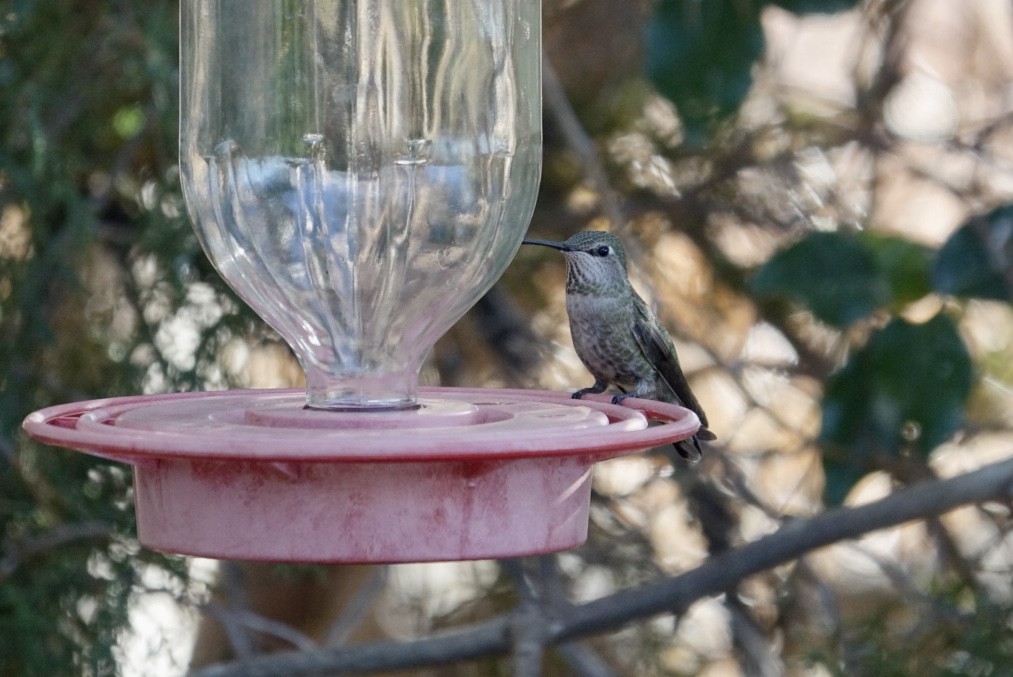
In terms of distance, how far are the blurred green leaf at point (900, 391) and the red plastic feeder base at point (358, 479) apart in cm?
138

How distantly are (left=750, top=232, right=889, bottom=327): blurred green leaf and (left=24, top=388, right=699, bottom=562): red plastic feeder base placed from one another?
4.59 ft

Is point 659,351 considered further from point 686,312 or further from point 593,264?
point 686,312

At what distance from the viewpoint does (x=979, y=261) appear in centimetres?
282

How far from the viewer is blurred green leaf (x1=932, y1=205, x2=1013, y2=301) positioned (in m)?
2.81

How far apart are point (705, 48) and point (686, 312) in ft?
4.19

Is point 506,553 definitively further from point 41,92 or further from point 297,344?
point 41,92

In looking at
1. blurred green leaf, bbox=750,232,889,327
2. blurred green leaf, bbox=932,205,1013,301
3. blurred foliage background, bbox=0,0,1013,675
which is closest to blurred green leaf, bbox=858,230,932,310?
blurred foliage background, bbox=0,0,1013,675

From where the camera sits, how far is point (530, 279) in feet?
13.9

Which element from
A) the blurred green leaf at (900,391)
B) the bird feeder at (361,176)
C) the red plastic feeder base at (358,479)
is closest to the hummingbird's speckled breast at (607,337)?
the blurred green leaf at (900,391)

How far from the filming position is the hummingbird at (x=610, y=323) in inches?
123

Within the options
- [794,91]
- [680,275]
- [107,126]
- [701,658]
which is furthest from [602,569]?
[107,126]

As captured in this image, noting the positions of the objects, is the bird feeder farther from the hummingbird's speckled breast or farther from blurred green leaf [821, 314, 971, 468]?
blurred green leaf [821, 314, 971, 468]

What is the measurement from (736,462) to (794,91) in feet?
3.46

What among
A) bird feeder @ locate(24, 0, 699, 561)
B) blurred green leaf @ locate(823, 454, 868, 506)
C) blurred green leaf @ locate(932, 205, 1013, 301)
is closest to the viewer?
bird feeder @ locate(24, 0, 699, 561)
